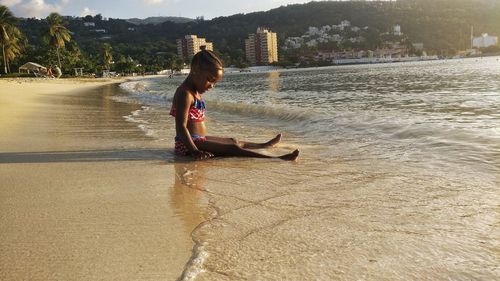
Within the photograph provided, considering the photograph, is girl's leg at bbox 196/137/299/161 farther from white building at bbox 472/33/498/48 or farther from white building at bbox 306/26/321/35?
white building at bbox 306/26/321/35

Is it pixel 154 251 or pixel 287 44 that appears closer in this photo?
pixel 154 251

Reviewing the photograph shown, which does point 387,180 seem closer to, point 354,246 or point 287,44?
point 354,246

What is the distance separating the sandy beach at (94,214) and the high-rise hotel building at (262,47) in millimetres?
157136

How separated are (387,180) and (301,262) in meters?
1.80

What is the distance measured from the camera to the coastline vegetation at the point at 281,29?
437ft

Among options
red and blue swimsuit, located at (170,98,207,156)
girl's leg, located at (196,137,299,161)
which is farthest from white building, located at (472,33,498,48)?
girl's leg, located at (196,137,299,161)

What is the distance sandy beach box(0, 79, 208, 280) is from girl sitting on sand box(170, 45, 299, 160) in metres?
0.34

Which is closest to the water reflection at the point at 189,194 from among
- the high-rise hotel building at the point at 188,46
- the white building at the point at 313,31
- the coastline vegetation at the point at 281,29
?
the coastline vegetation at the point at 281,29

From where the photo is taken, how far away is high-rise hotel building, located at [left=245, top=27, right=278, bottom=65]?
15964cm

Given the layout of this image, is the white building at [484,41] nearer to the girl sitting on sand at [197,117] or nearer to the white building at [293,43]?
the white building at [293,43]

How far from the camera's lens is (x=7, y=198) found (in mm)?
3020

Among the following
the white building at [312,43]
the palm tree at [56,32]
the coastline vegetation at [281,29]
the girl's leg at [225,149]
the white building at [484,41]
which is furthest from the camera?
the white building at [312,43]

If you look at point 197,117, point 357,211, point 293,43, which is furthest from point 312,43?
point 357,211

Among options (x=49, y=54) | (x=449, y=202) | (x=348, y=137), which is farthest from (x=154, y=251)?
(x=49, y=54)
